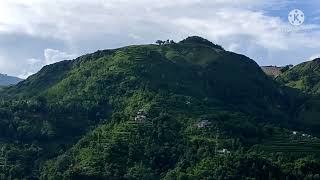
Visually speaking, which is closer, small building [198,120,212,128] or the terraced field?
the terraced field

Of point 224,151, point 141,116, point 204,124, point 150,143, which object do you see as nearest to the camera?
point 224,151

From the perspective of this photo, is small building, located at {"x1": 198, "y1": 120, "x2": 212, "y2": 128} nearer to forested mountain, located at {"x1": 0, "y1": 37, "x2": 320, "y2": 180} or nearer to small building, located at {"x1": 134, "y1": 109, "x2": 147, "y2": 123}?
forested mountain, located at {"x1": 0, "y1": 37, "x2": 320, "y2": 180}

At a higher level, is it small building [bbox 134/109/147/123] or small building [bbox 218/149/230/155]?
small building [bbox 134/109/147/123]

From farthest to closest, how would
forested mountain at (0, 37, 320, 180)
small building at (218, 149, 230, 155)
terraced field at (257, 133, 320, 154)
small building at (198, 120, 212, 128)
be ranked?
small building at (198, 120, 212, 128) → terraced field at (257, 133, 320, 154) → small building at (218, 149, 230, 155) → forested mountain at (0, 37, 320, 180)

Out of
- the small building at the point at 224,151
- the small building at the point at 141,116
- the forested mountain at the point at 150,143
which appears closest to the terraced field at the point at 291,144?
the forested mountain at the point at 150,143

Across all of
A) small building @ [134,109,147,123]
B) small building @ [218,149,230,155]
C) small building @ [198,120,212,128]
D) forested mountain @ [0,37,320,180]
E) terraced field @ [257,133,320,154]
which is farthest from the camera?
small building @ [134,109,147,123]

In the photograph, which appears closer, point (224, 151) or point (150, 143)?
point (224, 151)

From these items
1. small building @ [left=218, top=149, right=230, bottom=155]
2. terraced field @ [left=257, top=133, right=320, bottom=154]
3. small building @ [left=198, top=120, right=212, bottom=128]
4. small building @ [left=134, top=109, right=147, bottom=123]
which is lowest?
small building @ [left=218, top=149, right=230, bottom=155]

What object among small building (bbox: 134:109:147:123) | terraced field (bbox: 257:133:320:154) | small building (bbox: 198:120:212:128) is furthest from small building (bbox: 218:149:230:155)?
small building (bbox: 134:109:147:123)

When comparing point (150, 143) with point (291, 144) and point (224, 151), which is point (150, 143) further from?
point (291, 144)

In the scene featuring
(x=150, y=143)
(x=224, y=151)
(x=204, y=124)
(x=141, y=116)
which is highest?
(x=141, y=116)

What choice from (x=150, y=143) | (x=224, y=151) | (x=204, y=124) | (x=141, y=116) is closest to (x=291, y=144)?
(x=204, y=124)

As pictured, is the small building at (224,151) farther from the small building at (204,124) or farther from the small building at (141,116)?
the small building at (141,116)

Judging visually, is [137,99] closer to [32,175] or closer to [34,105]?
[34,105]
